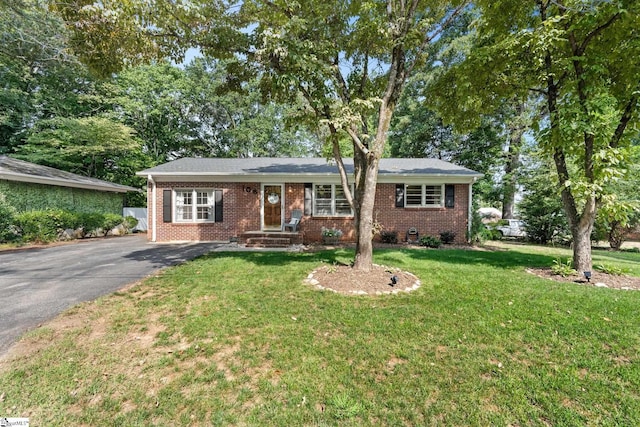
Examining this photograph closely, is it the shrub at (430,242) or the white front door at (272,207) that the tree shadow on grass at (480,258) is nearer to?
the shrub at (430,242)

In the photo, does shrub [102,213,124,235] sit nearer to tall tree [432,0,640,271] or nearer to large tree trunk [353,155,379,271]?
large tree trunk [353,155,379,271]

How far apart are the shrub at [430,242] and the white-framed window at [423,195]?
1584 millimetres

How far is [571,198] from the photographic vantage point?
231 inches

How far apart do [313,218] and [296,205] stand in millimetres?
894

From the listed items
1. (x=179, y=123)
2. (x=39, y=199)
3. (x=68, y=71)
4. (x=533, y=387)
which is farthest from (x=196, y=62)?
(x=533, y=387)

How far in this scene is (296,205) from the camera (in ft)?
36.3

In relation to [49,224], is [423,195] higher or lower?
higher

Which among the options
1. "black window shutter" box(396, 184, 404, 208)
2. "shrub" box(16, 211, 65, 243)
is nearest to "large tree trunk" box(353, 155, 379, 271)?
"black window shutter" box(396, 184, 404, 208)

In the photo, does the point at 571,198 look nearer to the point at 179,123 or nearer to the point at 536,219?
the point at 536,219

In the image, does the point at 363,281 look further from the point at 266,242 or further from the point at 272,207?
the point at 272,207

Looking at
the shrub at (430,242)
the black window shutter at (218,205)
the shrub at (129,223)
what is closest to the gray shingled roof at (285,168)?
the black window shutter at (218,205)

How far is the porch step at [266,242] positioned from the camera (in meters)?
9.63

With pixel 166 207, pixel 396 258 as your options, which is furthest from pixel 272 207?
pixel 396 258

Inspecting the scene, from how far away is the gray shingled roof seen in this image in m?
10.6
